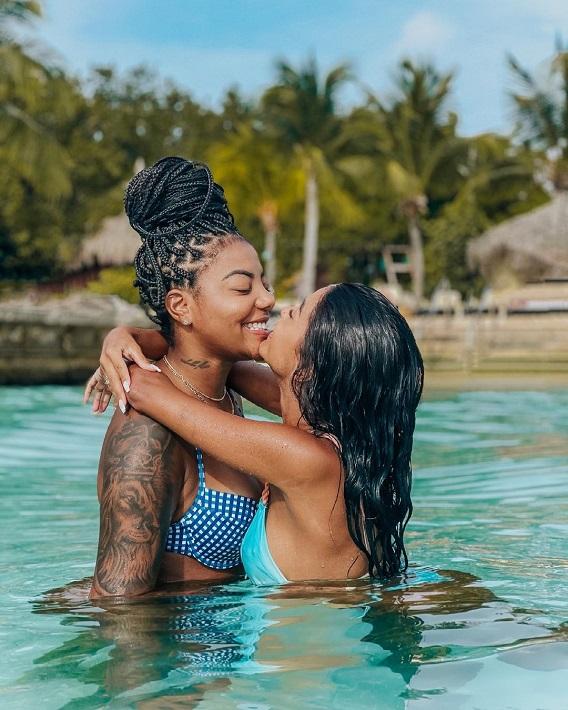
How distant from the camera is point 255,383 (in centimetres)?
399

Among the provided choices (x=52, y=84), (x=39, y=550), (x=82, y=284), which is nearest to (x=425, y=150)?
(x=82, y=284)

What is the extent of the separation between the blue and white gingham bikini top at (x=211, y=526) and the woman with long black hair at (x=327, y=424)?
150 mm

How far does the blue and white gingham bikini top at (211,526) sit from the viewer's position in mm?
3604

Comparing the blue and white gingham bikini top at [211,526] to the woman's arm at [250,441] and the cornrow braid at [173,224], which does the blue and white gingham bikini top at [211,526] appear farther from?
the cornrow braid at [173,224]

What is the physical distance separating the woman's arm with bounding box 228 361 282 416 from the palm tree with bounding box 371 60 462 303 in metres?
38.1

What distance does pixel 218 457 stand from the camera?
3.33m

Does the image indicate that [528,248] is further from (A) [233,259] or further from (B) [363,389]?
(B) [363,389]

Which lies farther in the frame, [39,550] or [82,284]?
[82,284]

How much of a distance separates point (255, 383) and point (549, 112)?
114ft

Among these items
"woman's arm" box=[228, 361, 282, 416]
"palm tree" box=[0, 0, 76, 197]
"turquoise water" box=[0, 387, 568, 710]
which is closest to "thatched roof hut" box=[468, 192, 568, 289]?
"palm tree" box=[0, 0, 76, 197]

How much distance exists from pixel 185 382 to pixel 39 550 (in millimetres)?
2208

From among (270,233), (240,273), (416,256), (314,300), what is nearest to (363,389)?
(314,300)

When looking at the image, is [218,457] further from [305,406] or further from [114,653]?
[114,653]

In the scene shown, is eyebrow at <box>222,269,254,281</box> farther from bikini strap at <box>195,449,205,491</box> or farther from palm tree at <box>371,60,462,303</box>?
palm tree at <box>371,60,462,303</box>
